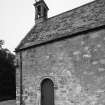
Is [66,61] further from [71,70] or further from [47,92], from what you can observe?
[47,92]

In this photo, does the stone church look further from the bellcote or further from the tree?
the tree

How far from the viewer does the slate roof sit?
984 cm

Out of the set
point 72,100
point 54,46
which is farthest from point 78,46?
point 72,100

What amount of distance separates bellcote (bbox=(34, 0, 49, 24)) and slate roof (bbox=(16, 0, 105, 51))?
29.6 inches

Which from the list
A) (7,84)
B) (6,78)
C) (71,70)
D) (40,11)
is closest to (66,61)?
(71,70)

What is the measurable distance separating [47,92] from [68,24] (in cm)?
539


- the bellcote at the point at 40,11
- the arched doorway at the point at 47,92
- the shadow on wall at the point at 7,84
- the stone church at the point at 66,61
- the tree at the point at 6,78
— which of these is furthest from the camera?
the tree at the point at 6,78

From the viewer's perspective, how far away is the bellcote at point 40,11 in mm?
14464

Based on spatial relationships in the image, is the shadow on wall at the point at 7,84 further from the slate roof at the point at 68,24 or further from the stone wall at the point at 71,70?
the stone wall at the point at 71,70

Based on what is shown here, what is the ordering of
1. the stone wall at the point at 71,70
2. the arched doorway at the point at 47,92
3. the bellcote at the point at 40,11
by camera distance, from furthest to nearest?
the bellcote at the point at 40,11 → the arched doorway at the point at 47,92 → the stone wall at the point at 71,70

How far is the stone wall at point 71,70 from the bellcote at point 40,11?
14.7ft

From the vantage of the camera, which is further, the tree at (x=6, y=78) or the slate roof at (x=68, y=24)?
the tree at (x=6, y=78)

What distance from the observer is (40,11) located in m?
14.9

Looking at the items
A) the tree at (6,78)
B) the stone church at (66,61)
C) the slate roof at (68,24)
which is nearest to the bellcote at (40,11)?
the slate roof at (68,24)
